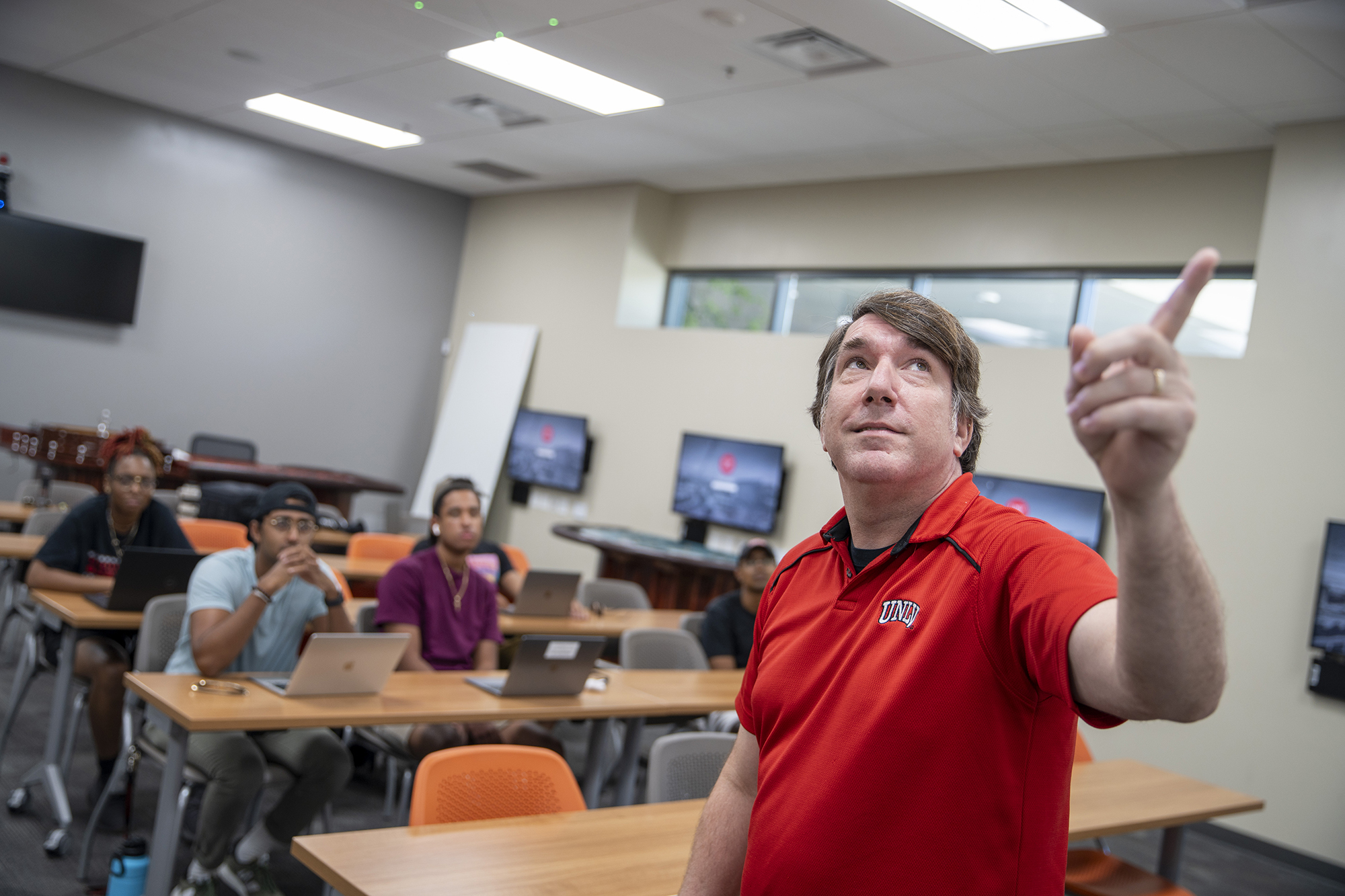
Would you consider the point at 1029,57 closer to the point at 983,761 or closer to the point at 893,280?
the point at 893,280

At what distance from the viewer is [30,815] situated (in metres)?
3.52

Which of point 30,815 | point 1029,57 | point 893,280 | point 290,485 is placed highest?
point 1029,57

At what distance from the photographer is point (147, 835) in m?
3.58

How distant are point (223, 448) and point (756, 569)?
5.96 meters

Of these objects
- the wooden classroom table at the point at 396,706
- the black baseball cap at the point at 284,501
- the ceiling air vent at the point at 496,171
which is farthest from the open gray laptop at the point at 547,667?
the ceiling air vent at the point at 496,171

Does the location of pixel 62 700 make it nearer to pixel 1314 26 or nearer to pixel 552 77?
pixel 552 77

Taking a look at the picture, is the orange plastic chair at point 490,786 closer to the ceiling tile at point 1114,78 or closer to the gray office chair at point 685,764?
the gray office chair at point 685,764

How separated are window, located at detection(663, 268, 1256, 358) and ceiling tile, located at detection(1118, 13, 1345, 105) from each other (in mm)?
1070

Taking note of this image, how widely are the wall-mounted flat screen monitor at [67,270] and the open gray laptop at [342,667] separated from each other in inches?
267

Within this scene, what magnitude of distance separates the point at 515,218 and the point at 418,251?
110 cm

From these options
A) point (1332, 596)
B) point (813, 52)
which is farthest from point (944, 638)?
point (1332, 596)

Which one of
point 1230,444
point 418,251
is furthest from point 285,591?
point 418,251

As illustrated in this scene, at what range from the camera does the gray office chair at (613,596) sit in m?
5.82

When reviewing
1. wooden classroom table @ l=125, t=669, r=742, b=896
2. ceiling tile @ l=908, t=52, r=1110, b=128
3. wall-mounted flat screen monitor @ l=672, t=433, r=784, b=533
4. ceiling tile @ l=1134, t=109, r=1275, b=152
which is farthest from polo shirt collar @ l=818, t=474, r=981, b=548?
wall-mounted flat screen monitor @ l=672, t=433, r=784, b=533
